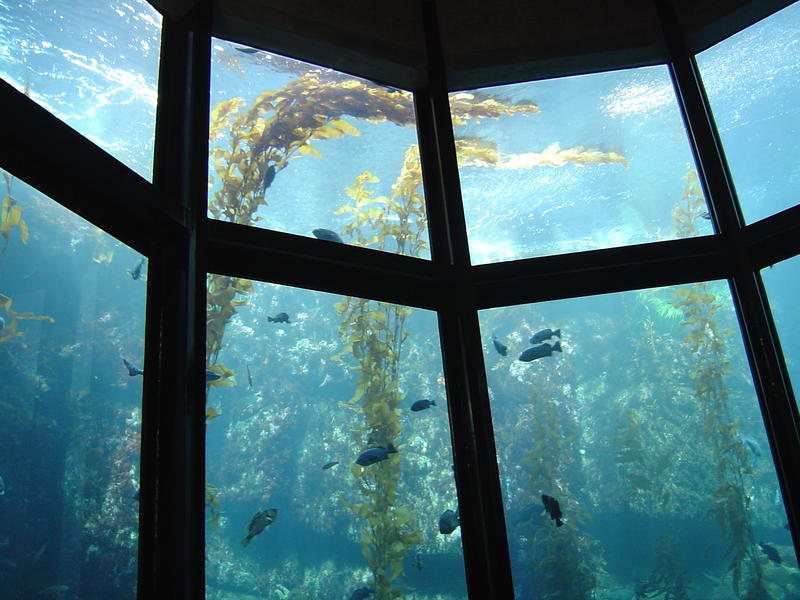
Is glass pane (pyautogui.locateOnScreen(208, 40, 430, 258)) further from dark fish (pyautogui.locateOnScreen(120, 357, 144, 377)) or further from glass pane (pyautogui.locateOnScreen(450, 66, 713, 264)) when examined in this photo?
dark fish (pyautogui.locateOnScreen(120, 357, 144, 377))

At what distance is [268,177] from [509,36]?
1679mm

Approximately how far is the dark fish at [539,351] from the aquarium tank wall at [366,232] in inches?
0.6

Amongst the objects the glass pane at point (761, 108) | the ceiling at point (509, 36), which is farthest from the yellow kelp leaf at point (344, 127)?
the glass pane at point (761, 108)

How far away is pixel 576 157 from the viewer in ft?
9.22

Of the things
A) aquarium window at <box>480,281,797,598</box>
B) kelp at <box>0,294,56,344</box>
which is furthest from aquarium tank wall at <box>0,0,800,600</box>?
aquarium window at <box>480,281,797,598</box>

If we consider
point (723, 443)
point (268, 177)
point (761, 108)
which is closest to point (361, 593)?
point (268, 177)

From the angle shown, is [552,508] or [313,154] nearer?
[552,508]

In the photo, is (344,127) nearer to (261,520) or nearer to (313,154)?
(313,154)

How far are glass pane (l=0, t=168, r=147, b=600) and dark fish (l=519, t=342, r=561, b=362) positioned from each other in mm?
2156

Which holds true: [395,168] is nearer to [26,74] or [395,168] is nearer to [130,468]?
[26,74]

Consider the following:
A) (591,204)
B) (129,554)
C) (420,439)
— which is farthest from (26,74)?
Result: (420,439)

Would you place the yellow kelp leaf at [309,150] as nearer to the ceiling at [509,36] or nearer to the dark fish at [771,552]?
the ceiling at [509,36]

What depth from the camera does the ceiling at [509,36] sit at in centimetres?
271

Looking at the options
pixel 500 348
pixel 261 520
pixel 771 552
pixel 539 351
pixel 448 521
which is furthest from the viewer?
pixel 771 552
